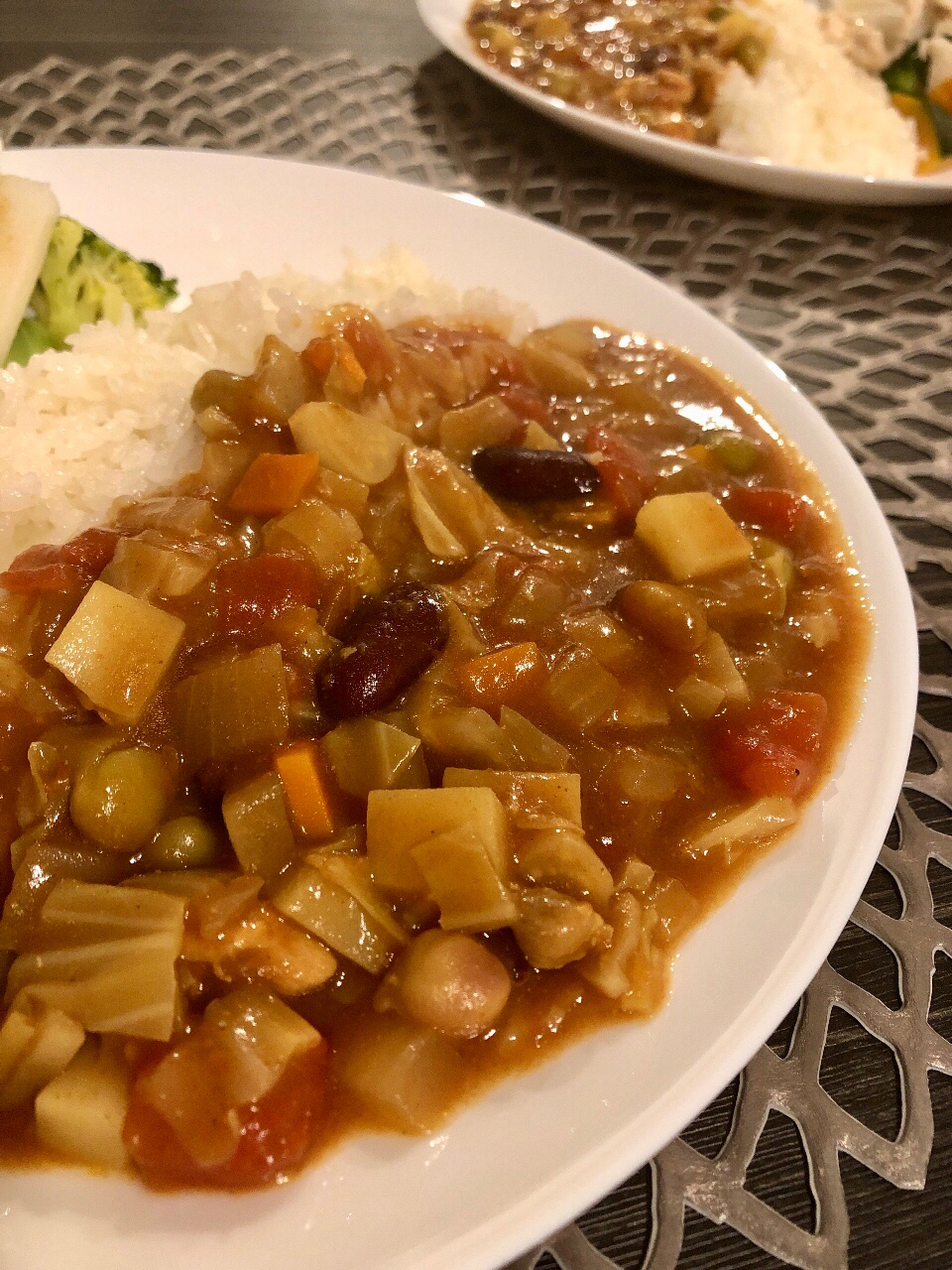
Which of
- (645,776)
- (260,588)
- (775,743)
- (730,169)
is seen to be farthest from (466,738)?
(730,169)

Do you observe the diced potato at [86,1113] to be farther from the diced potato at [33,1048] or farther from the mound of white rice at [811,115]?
the mound of white rice at [811,115]

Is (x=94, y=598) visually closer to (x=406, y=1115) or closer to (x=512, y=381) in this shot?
(x=406, y=1115)

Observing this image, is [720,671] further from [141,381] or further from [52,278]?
[52,278]

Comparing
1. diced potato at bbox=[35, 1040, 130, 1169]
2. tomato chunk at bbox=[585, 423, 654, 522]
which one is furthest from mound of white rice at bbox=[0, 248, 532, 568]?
diced potato at bbox=[35, 1040, 130, 1169]

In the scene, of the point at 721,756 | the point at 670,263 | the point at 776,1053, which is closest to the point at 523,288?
the point at 670,263

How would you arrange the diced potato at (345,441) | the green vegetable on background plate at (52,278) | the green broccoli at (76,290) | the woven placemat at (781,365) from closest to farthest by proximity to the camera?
1. the woven placemat at (781,365)
2. the diced potato at (345,441)
3. the green vegetable on background plate at (52,278)
4. the green broccoli at (76,290)

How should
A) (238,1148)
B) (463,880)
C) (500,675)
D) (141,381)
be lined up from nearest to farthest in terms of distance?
(238,1148), (463,880), (500,675), (141,381)

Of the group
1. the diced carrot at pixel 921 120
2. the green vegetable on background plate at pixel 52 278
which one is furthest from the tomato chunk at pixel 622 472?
the diced carrot at pixel 921 120

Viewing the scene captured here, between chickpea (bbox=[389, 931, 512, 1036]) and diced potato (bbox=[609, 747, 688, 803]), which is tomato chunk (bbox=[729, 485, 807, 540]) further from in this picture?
chickpea (bbox=[389, 931, 512, 1036])
